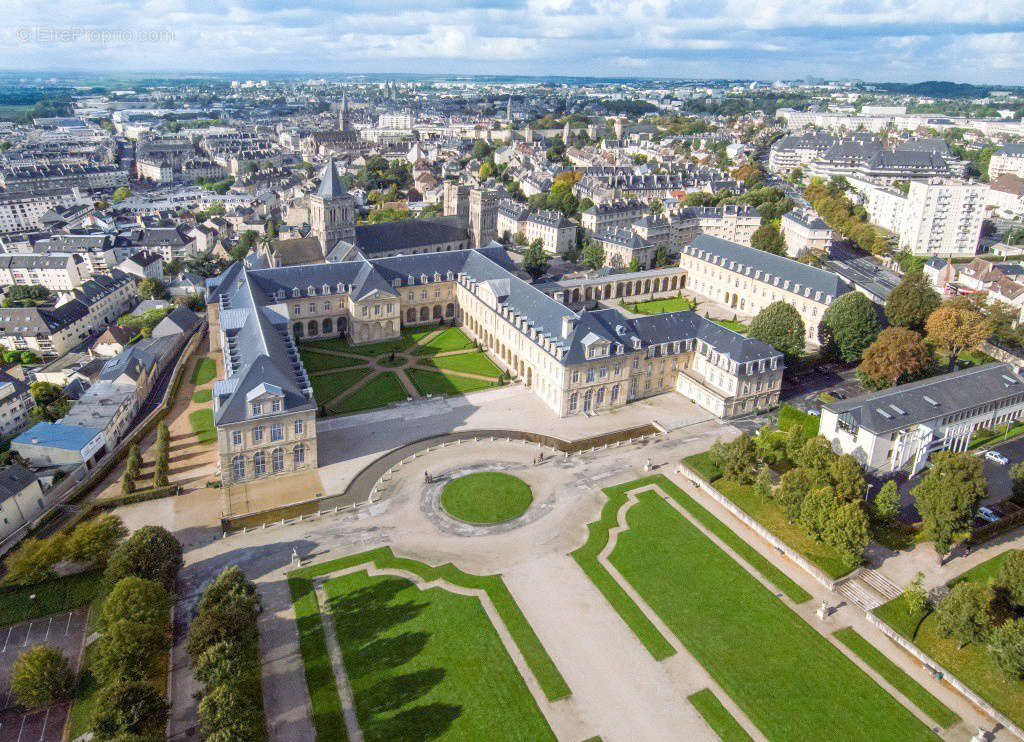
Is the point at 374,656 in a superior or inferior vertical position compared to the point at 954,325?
inferior

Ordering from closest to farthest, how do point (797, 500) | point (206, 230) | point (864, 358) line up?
point (797, 500) → point (864, 358) → point (206, 230)

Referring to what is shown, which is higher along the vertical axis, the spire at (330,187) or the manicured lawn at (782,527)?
the spire at (330,187)

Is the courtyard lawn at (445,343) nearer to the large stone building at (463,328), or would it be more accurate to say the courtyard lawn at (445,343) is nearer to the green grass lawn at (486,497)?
the large stone building at (463,328)

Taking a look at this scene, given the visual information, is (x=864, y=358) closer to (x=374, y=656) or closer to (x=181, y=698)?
(x=374, y=656)

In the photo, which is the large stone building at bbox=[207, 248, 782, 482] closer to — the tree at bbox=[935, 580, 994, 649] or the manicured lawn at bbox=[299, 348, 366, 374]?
the manicured lawn at bbox=[299, 348, 366, 374]

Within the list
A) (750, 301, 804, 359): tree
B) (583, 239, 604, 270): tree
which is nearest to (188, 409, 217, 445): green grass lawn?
(750, 301, 804, 359): tree

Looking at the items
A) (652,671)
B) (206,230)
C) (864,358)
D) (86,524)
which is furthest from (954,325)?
(206,230)

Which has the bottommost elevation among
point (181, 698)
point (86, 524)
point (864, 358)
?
point (181, 698)

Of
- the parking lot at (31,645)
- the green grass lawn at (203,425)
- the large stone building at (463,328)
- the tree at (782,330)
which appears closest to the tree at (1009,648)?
the large stone building at (463,328)
